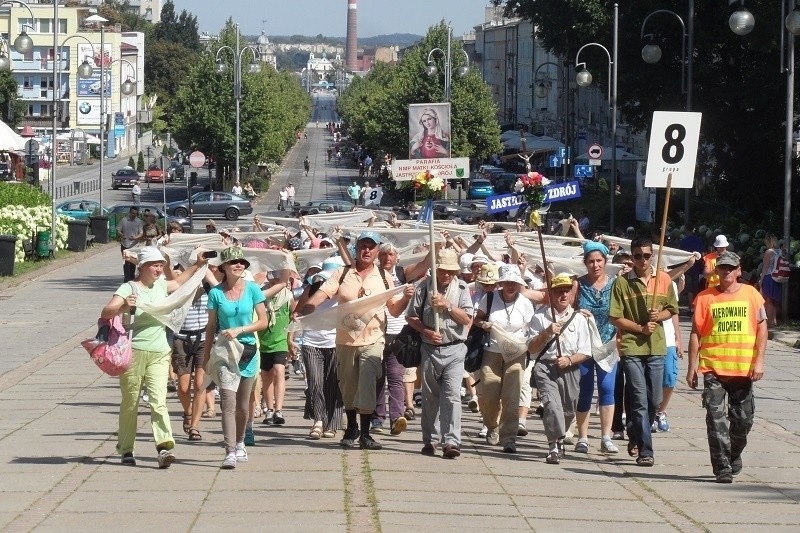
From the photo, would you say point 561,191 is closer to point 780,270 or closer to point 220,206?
point 780,270

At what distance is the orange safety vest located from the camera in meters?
11.0

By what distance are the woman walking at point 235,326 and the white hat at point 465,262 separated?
3.58m

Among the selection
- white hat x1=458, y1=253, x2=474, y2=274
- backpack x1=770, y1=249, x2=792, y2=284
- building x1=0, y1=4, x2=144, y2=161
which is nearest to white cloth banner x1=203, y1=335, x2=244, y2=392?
white hat x1=458, y1=253, x2=474, y2=274

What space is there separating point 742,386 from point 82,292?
2318 centimetres

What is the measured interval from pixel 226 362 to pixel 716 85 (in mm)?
34956

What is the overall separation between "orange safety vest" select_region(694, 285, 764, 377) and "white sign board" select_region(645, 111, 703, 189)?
1.68m

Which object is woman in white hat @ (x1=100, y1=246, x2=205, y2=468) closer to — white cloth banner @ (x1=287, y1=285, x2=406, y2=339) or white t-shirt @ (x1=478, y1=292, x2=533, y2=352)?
white cloth banner @ (x1=287, y1=285, x2=406, y2=339)

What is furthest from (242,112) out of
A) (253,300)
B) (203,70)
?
(253,300)

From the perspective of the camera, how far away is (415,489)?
10242mm

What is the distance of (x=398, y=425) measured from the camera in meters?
12.6

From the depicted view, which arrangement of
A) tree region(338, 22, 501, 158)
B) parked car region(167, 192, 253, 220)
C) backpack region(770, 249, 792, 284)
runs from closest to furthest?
backpack region(770, 249, 792, 284)
parked car region(167, 192, 253, 220)
tree region(338, 22, 501, 158)

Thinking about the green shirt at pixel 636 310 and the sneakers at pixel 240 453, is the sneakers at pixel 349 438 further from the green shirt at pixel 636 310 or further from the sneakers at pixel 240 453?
the green shirt at pixel 636 310

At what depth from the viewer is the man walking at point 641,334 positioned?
1146cm

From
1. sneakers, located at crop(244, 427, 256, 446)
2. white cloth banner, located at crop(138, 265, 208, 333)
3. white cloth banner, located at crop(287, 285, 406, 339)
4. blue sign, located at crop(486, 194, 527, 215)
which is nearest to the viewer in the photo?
white cloth banner, located at crop(138, 265, 208, 333)
